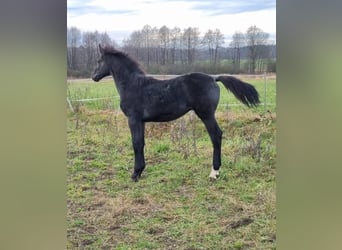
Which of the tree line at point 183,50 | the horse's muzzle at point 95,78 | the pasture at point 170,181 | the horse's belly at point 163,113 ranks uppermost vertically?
the tree line at point 183,50

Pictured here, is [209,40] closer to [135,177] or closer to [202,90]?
[202,90]

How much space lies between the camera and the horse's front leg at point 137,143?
104 inches

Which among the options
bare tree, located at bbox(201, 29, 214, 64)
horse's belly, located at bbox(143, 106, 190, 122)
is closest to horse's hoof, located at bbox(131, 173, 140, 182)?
horse's belly, located at bbox(143, 106, 190, 122)

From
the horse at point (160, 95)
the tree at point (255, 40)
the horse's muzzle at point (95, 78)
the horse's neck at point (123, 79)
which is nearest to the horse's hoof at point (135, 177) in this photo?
the horse at point (160, 95)

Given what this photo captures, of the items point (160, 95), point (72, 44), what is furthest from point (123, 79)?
point (72, 44)

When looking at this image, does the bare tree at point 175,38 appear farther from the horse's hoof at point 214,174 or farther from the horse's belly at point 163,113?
the horse's hoof at point 214,174

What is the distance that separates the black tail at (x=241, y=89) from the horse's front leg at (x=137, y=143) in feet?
1.80

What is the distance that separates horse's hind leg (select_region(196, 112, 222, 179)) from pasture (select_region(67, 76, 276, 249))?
3 centimetres

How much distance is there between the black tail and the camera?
2.62 m

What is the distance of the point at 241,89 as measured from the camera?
8.59ft
